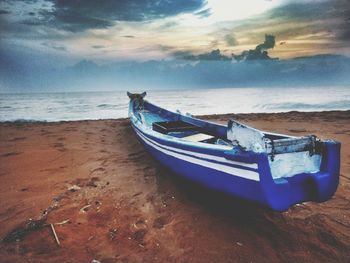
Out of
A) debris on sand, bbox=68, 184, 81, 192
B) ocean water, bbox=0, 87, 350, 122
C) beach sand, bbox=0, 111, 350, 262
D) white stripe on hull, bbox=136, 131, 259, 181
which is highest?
white stripe on hull, bbox=136, 131, 259, 181

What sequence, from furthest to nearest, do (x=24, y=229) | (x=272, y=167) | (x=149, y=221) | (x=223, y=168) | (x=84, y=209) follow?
(x=84, y=209) → (x=149, y=221) → (x=24, y=229) → (x=223, y=168) → (x=272, y=167)

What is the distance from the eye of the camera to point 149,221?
3.43 m

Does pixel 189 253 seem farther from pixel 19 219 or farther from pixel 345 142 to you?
pixel 345 142

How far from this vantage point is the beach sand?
9.09ft

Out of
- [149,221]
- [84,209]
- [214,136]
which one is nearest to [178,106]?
[214,136]

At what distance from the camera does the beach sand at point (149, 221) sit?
2.77m

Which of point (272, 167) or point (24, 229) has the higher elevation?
point (272, 167)

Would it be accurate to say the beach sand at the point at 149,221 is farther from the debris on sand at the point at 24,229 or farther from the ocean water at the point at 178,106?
the ocean water at the point at 178,106

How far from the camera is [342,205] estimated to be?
12.1 ft

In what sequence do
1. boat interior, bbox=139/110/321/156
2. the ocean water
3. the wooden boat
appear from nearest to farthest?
the wooden boat < boat interior, bbox=139/110/321/156 < the ocean water

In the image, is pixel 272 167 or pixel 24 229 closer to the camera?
pixel 272 167

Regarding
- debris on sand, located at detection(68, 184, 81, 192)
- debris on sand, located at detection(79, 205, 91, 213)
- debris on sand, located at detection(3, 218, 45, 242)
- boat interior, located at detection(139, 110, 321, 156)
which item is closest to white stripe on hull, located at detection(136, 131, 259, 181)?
boat interior, located at detection(139, 110, 321, 156)

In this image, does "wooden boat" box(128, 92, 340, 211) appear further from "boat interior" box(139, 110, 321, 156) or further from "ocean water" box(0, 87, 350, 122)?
"ocean water" box(0, 87, 350, 122)

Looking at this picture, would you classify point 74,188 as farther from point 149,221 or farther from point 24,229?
point 149,221
